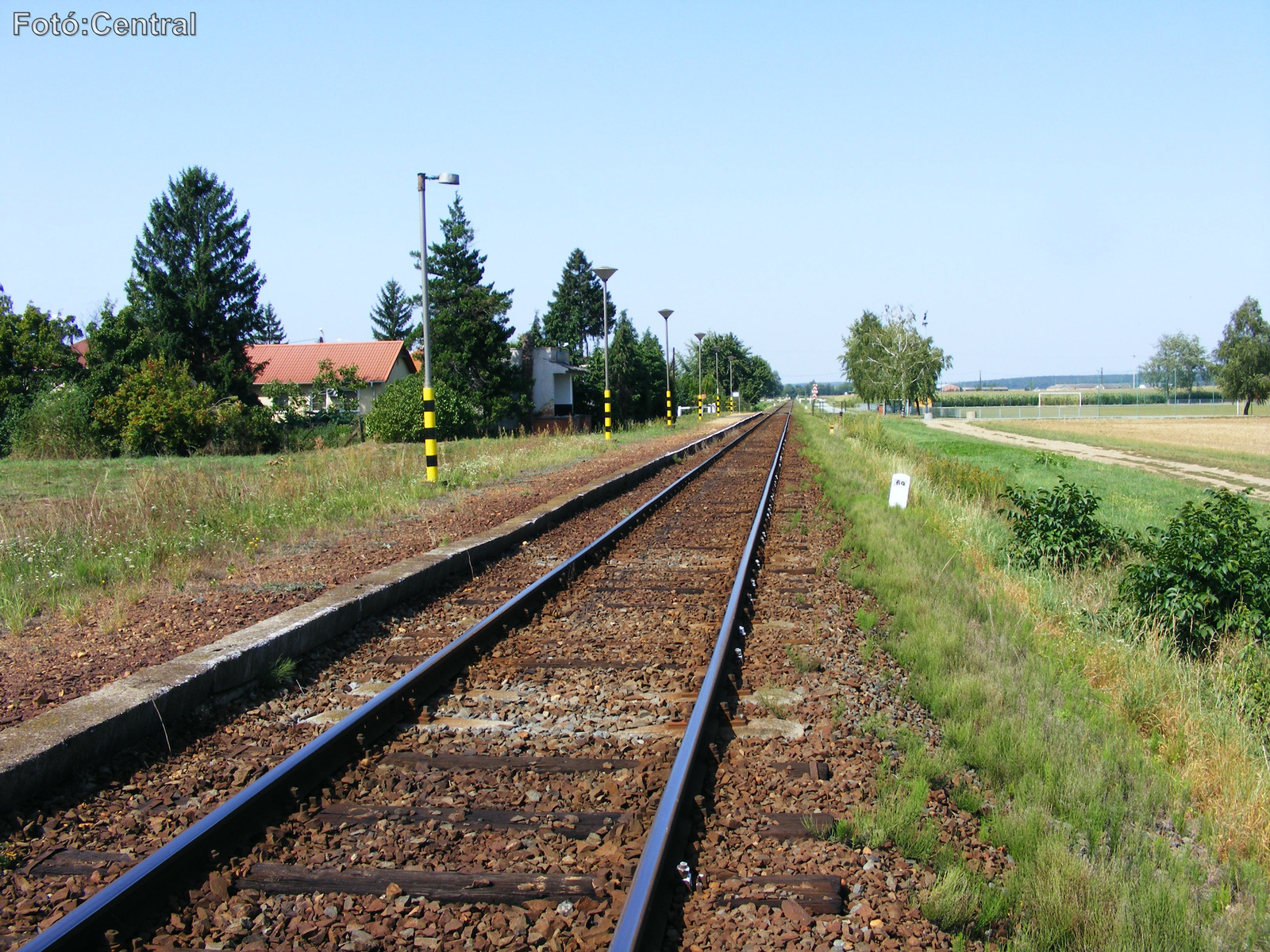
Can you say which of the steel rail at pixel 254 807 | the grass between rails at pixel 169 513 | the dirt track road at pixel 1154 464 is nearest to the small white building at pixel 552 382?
the dirt track road at pixel 1154 464

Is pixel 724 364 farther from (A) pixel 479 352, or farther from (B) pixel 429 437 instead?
(B) pixel 429 437

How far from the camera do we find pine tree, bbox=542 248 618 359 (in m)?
100

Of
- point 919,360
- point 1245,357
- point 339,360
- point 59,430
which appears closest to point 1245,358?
point 1245,357

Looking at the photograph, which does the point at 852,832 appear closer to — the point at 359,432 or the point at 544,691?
the point at 544,691

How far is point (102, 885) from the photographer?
9.96 feet

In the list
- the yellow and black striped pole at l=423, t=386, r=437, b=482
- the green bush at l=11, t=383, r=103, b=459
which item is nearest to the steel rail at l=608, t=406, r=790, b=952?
the yellow and black striped pole at l=423, t=386, r=437, b=482

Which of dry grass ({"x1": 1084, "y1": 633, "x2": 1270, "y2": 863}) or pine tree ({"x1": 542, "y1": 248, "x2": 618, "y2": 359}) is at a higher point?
pine tree ({"x1": 542, "y1": 248, "x2": 618, "y2": 359})

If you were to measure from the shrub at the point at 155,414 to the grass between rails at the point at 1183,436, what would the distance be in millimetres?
32784

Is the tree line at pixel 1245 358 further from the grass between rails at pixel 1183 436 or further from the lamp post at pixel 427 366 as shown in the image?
the lamp post at pixel 427 366

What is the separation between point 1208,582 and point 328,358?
2275 inches

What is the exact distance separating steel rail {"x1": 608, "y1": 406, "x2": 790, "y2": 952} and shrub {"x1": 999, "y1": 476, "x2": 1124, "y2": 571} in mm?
7311

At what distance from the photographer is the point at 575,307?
100 meters

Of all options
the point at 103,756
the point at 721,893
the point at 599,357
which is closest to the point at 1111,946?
the point at 721,893

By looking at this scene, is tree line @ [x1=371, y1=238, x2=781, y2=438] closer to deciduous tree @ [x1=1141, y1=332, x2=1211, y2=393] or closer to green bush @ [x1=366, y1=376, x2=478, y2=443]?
green bush @ [x1=366, y1=376, x2=478, y2=443]
